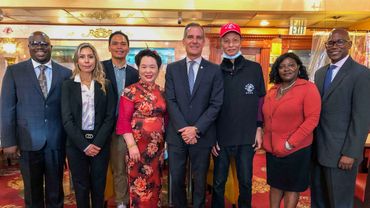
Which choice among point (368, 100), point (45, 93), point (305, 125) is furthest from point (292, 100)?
point (45, 93)

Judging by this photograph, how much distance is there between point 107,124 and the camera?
89.7 inches

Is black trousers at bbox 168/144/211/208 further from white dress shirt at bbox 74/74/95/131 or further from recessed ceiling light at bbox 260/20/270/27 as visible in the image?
recessed ceiling light at bbox 260/20/270/27

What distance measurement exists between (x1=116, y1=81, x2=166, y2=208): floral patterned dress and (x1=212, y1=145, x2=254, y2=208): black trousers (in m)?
0.50

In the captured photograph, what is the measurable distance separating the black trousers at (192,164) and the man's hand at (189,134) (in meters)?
0.08

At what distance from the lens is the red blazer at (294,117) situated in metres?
2.04

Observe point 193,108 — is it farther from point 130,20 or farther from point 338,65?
point 130,20

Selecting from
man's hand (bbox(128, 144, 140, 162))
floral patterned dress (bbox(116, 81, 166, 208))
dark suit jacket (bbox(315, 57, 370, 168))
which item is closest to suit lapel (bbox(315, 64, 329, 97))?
dark suit jacket (bbox(315, 57, 370, 168))

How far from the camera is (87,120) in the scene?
2.25 m

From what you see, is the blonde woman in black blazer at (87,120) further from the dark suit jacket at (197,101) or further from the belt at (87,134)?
the dark suit jacket at (197,101)

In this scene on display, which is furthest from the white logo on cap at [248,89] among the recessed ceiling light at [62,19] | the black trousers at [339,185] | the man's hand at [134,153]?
the recessed ceiling light at [62,19]

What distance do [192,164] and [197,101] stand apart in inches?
20.1

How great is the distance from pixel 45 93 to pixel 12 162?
3.10m

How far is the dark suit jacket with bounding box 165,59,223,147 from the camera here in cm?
218

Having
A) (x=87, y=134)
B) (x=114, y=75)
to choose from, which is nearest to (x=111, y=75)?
(x=114, y=75)
